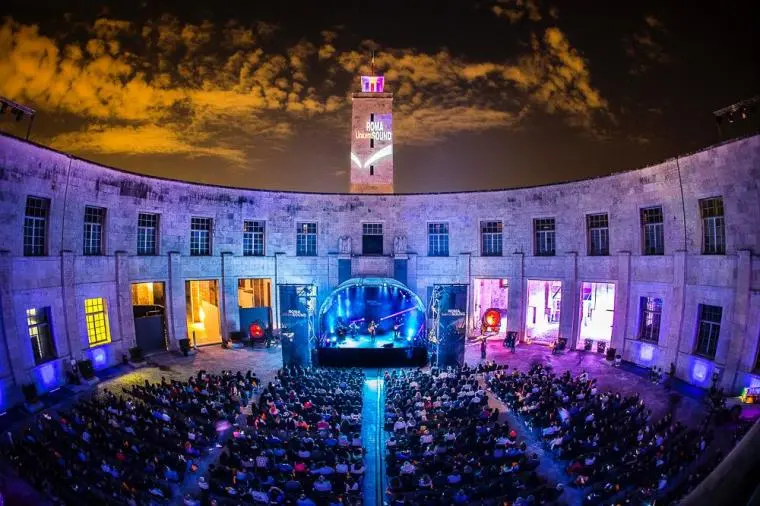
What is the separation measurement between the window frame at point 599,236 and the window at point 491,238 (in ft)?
19.2

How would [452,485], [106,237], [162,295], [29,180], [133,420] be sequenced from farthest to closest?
1. [162,295]
2. [106,237]
3. [29,180]
4. [133,420]
5. [452,485]

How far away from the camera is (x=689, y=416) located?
17609mm

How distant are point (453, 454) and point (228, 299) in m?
21.6

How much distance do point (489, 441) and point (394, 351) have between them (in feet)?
37.0

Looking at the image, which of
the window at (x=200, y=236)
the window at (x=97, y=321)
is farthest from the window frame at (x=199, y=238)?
the window at (x=97, y=321)

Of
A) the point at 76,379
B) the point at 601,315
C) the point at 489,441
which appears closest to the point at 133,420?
the point at 76,379

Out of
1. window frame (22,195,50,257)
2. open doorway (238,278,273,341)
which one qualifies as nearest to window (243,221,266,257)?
open doorway (238,278,273,341)

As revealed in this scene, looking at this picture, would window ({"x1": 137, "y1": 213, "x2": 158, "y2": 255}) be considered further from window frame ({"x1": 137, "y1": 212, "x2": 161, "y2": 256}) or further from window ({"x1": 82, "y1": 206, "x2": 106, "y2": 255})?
window ({"x1": 82, "y1": 206, "x2": 106, "y2": 255})

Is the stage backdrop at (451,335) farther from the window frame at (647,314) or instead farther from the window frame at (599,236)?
the window frame at (647,314)

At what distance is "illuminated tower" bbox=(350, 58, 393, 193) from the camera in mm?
38500

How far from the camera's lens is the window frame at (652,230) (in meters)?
23.8

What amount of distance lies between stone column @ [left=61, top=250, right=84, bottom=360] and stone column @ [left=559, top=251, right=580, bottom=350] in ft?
94.6

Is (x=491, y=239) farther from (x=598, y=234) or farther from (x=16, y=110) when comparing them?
(x=16, y=110)

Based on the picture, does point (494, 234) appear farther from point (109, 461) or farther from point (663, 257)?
point (109, 461)
